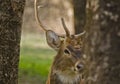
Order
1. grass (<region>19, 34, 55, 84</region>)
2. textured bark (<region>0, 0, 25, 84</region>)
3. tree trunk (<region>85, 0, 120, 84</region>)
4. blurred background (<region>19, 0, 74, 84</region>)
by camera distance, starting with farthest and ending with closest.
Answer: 1. blurred background (<region>19, 0, 74, 84</region>)
2. grass (<region>19, 34, 55, 84</region>)
3. textured bark (<region>0, 0, 25, 84</region>)
4. tree trunk (<region>85, 0, 120, 84</region>)

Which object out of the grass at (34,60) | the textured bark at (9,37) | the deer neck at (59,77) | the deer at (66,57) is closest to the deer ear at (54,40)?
the deer at (66,57)

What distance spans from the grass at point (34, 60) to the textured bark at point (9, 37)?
513cm

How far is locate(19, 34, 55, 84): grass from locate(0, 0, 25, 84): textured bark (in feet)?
16.8

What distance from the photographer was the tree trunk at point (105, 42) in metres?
4.09

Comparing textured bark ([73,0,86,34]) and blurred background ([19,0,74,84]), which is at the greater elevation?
textured bark ([73,0,86,34])

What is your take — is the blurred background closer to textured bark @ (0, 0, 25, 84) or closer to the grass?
the grass

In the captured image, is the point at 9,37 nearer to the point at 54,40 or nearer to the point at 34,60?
the point at 54,40

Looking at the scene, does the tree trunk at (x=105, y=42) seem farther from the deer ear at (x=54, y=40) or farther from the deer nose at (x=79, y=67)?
the deer ear at (x=54, y=40)

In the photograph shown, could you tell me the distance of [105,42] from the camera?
162 inches

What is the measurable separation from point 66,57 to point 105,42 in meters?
3.07

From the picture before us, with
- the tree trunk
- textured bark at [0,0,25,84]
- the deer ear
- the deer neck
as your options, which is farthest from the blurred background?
the tree trunk

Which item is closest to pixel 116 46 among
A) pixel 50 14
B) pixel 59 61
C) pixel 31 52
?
pixel 59 61

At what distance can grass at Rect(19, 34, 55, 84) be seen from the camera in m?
15.1

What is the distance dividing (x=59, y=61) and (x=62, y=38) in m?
0.39
